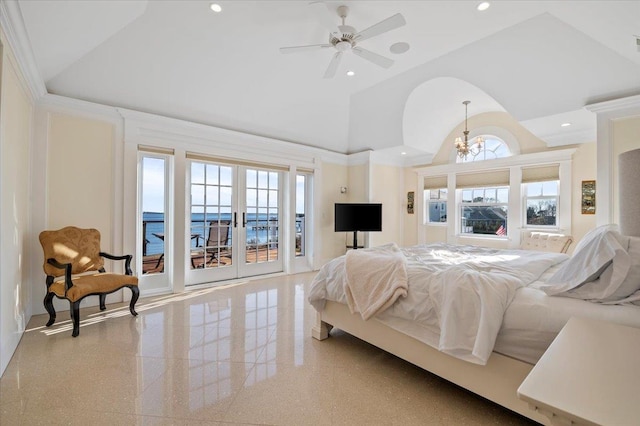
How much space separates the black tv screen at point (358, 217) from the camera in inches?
227

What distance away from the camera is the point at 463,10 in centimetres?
298

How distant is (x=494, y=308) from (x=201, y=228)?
421 centimetres

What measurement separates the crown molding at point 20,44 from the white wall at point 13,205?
83mm

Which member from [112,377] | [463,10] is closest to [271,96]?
[463,10]

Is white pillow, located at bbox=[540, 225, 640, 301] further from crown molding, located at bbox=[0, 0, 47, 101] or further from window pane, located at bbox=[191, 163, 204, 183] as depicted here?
window pane, located at bbox=[191, 163, 204, 183]

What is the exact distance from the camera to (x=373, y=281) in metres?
2.24

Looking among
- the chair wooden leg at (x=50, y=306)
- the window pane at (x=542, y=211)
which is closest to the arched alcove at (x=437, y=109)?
the window pane at (x=542, y=211)

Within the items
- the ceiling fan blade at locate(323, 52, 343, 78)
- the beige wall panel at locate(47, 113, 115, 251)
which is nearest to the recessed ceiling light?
the ceiling fan blade at locate(323, 52, 343, 78)

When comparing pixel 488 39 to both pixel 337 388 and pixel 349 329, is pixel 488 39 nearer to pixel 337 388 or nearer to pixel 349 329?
pixel 349 329

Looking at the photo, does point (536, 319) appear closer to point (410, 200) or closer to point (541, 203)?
point (541, 203)

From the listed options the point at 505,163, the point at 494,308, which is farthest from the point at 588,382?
the point at 505,163

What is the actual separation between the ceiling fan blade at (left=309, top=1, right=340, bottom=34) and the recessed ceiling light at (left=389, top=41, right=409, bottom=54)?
2.69 ft

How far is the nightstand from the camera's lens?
590mm

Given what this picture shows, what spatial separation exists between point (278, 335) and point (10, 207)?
2540 mm
